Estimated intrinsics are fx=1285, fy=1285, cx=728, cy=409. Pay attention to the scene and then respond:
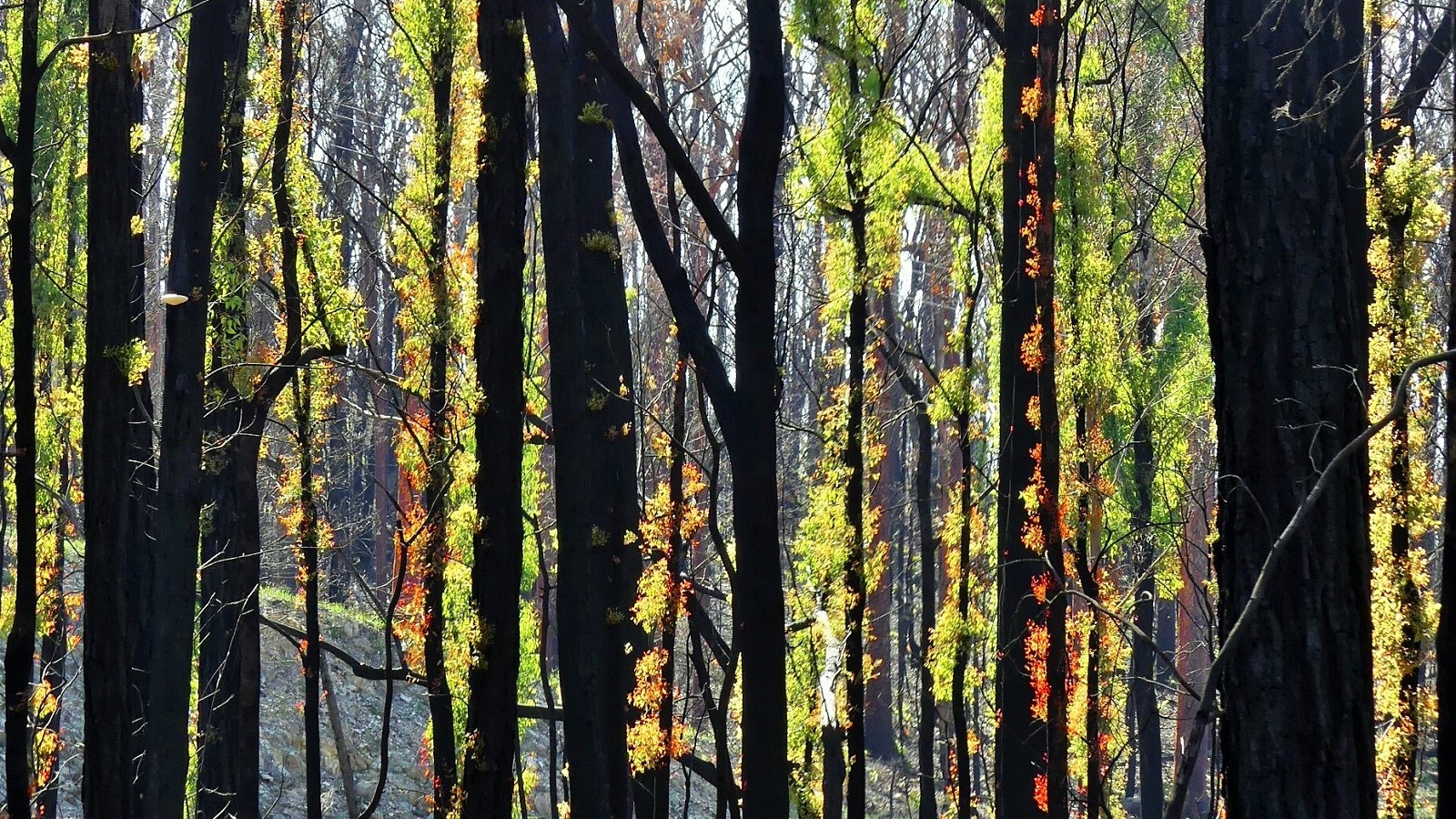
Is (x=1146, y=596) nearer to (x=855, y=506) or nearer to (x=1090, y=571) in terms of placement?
(x=1090, y=571)

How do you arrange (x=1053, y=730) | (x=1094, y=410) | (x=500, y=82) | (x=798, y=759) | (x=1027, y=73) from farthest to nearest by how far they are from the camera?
(x=798, y=759) < (x=1094, y=410) < (x=1027, y=73) < (x=1053, y=730) < (x=500, y=82)

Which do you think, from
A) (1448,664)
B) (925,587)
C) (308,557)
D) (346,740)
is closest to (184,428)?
(308,557)

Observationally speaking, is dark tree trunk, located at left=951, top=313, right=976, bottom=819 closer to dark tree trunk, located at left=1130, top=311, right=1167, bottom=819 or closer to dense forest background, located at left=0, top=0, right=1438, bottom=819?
dense forest background, located at left=0, top=0, right=1438, bottom=819

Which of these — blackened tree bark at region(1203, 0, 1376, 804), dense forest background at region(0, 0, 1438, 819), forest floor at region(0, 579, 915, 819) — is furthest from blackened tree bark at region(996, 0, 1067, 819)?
forest floor at region(0, 579, 915, 819)

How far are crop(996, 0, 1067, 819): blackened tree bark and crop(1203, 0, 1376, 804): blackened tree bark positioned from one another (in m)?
5.33

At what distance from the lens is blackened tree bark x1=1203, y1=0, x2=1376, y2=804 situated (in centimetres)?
458

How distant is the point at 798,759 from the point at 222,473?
23.8 feet

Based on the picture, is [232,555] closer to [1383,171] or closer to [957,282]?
[957,282]

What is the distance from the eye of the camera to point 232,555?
11508 mm

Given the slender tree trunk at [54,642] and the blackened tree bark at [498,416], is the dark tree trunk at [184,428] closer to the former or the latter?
the blackened tree bark at [498,416]

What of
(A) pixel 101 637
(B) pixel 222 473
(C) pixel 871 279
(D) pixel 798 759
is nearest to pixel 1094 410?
(C) pixel 871 279

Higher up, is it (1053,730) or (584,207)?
(584,207)

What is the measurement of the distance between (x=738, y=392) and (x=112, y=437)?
4.75 metres

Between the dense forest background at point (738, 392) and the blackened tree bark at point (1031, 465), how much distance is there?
36 millimetres
